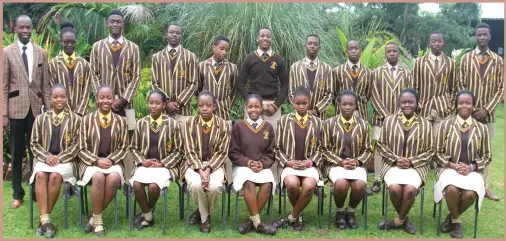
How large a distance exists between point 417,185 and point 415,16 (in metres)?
16.3

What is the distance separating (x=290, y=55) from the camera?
383 inches

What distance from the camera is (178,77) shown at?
615 cm

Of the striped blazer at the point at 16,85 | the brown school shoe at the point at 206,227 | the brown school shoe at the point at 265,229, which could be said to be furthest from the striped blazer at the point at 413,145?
the striped blazer at the point at 16,85

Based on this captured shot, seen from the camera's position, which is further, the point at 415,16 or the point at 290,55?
the point at 415,16

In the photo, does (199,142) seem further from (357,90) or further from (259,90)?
(357,90)

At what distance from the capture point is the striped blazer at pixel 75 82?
591 cm

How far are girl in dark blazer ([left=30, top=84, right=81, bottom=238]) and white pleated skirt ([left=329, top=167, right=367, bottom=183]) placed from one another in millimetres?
2470

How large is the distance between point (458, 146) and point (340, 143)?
111cm

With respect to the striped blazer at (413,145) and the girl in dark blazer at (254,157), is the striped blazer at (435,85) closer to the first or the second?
the striped blazer at (413,145)

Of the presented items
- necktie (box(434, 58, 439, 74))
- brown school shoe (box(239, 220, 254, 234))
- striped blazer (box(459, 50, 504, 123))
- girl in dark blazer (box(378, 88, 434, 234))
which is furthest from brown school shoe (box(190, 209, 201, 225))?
striped blazer (box(459, 50, 504, 123))

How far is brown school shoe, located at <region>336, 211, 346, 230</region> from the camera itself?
5395 millimetres

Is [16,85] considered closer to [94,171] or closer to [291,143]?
[94,171]

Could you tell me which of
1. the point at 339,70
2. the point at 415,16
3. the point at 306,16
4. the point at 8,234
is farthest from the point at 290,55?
the point at 415,16

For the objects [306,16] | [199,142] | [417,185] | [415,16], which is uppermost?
[415,16]
